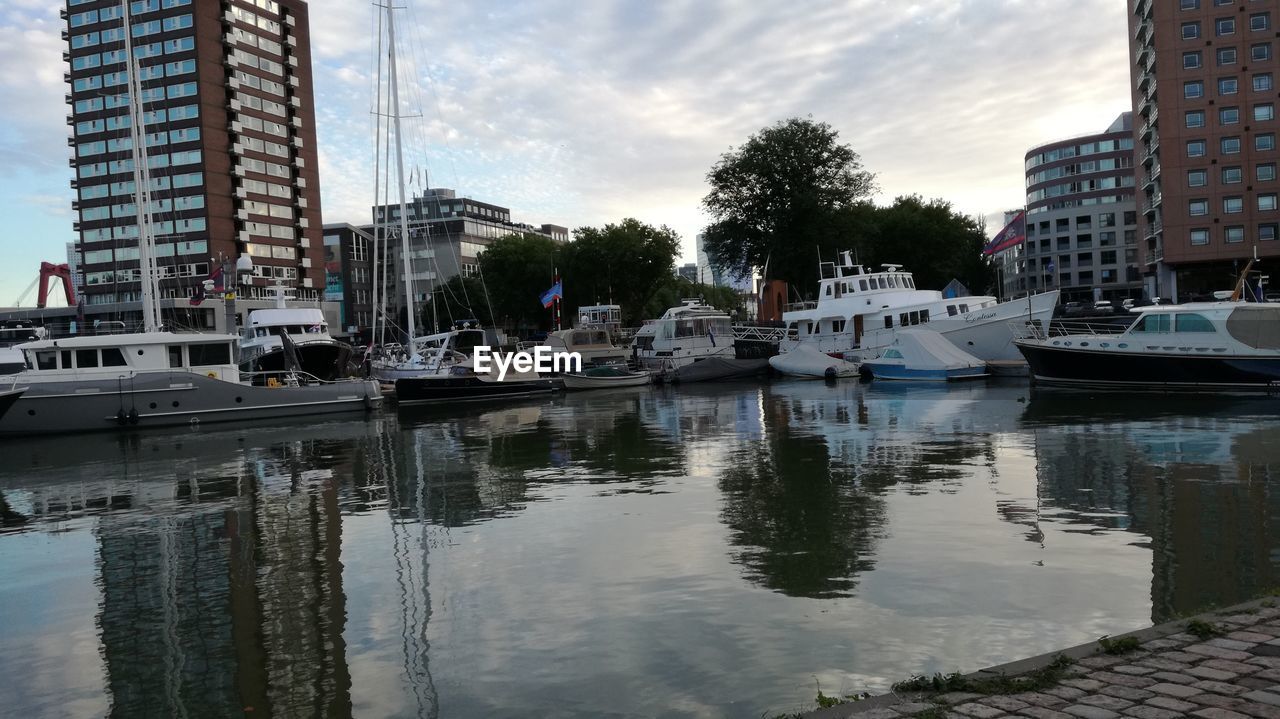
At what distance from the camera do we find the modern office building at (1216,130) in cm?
7056

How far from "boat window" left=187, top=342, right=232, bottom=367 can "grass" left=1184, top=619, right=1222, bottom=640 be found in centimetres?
3368

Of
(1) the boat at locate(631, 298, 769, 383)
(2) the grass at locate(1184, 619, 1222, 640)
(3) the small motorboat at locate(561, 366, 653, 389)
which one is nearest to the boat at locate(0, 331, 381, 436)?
(3) the small motorboat at locate(561, 366, 653, 389)

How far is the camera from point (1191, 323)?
1148 inches

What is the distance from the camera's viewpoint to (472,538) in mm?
12352

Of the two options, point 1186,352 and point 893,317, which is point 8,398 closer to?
point 893,317

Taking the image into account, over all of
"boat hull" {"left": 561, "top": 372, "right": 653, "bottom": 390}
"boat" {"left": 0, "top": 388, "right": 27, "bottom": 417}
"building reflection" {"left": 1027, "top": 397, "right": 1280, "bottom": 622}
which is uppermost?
"boat" {"left": 0, "top": 388, "right": 27, "bottom": 417}

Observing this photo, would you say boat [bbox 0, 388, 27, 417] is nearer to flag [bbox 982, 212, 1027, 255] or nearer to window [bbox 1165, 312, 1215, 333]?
flag [bbox 982, 212, 1027, 255]

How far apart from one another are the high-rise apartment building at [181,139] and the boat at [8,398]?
57.7 metres

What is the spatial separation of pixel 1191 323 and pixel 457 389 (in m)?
26.7

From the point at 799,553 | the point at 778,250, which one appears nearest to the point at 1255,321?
the point at 799,553

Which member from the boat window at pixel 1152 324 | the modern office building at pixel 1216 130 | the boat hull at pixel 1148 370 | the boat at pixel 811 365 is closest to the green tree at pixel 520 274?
the boat at pixel 811 365

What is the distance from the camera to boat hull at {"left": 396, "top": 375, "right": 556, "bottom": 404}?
3853 cm

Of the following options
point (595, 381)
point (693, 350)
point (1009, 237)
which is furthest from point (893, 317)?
point (595, 381)

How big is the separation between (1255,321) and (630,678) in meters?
28.1
